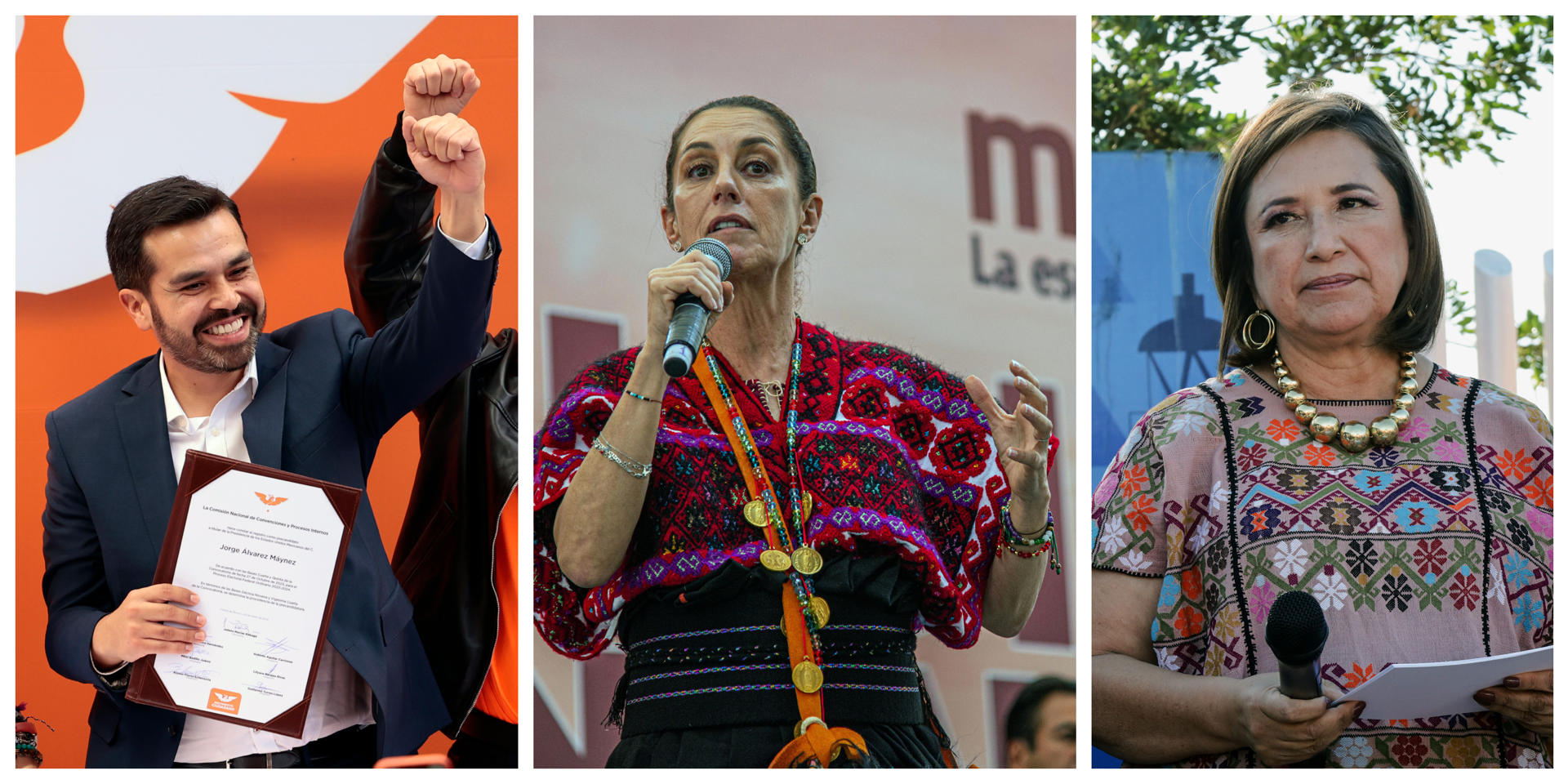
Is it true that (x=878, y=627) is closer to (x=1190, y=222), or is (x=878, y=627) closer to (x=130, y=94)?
(x=1190, y=222)

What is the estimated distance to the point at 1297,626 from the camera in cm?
252

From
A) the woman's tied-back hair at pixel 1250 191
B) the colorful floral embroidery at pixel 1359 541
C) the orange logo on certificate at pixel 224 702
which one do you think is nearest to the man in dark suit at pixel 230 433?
the orange logo on certificate at pixel 224 702

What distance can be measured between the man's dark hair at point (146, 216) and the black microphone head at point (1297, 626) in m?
2.23

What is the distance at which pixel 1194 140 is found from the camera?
3400mm

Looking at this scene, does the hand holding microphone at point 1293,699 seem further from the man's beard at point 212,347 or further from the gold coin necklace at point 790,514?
the man's beard at point 212,347

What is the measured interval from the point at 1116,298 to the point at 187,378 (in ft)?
6.68

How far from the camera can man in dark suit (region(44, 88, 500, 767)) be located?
2893mm

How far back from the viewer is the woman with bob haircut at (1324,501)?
2867 millimetres

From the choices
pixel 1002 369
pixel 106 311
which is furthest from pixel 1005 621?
pixel 106 311

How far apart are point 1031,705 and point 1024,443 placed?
67cm

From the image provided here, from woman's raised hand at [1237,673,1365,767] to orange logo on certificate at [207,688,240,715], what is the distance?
1.95 m

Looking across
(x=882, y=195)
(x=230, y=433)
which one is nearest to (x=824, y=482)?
(x=882, y=195)

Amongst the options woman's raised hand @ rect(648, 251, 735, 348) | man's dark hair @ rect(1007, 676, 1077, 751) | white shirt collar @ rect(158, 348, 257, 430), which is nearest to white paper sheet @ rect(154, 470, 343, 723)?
white shirt collar @ rect(158, 348, 257, 430)

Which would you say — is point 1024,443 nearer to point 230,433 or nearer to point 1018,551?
point 1018,551
